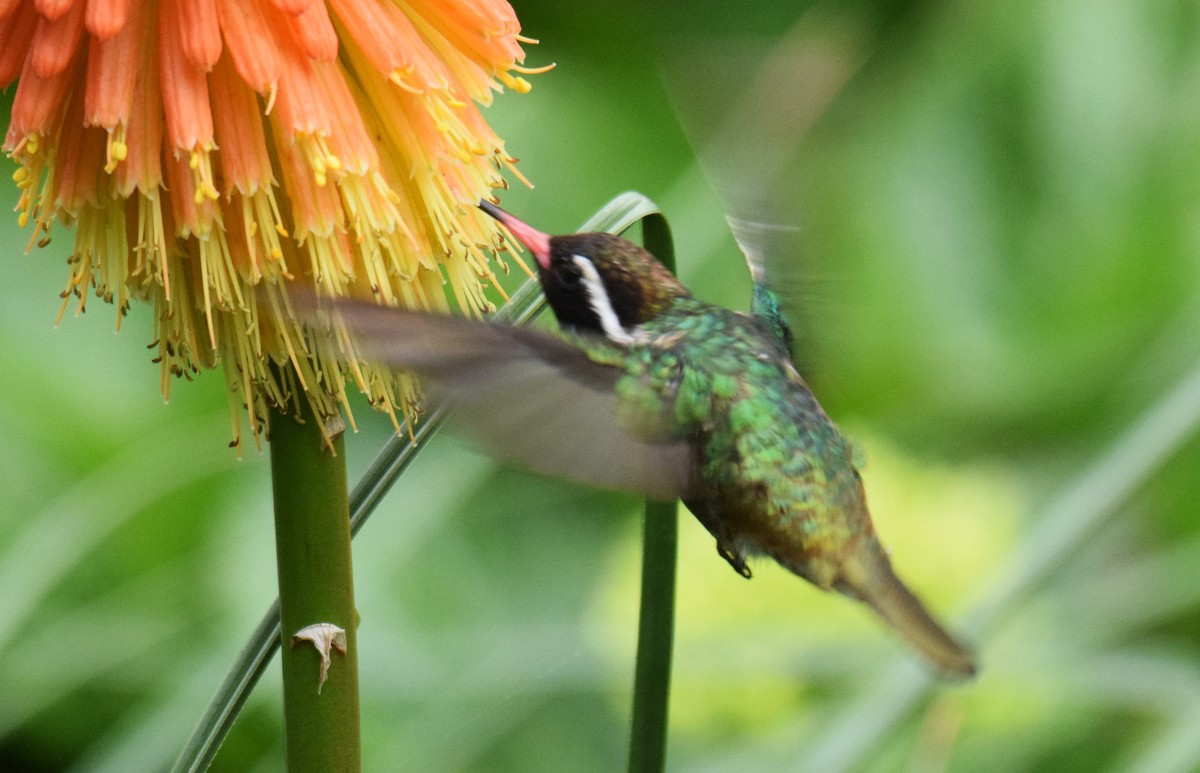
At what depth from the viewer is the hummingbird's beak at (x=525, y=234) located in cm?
73

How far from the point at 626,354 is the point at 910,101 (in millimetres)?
1402

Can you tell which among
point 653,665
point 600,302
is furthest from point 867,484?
point 653,665

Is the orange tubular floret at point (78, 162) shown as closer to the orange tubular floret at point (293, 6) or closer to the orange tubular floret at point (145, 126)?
the orange tubular floret at point (145, 126)

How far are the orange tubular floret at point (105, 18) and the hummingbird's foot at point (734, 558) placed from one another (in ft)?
1.56

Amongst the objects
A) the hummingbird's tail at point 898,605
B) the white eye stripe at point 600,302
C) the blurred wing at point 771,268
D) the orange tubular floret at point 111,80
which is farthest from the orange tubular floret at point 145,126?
the hummingbird's tail at point 898,605

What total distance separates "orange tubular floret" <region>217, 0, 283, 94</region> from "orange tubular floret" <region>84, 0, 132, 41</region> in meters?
0.05

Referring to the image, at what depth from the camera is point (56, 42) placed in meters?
0.62

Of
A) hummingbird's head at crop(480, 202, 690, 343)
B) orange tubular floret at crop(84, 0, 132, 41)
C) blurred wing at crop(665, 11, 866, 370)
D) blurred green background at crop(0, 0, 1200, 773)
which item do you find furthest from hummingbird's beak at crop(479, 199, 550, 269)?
blurred green background at crop(0, 0, 1200, 773)

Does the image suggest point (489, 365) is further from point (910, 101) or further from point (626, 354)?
point (910, 101)

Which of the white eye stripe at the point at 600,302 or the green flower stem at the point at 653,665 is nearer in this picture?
the green flower stem at the point at 653,665

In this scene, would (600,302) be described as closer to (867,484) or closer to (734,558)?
(734,558)

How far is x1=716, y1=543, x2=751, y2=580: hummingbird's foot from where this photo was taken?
85cm

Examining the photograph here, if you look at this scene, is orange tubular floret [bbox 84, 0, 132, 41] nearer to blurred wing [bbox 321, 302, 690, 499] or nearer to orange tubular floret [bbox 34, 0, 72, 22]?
orange tubular floret [bbox 34, 0, 72, 22]

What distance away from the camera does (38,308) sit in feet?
5.17
